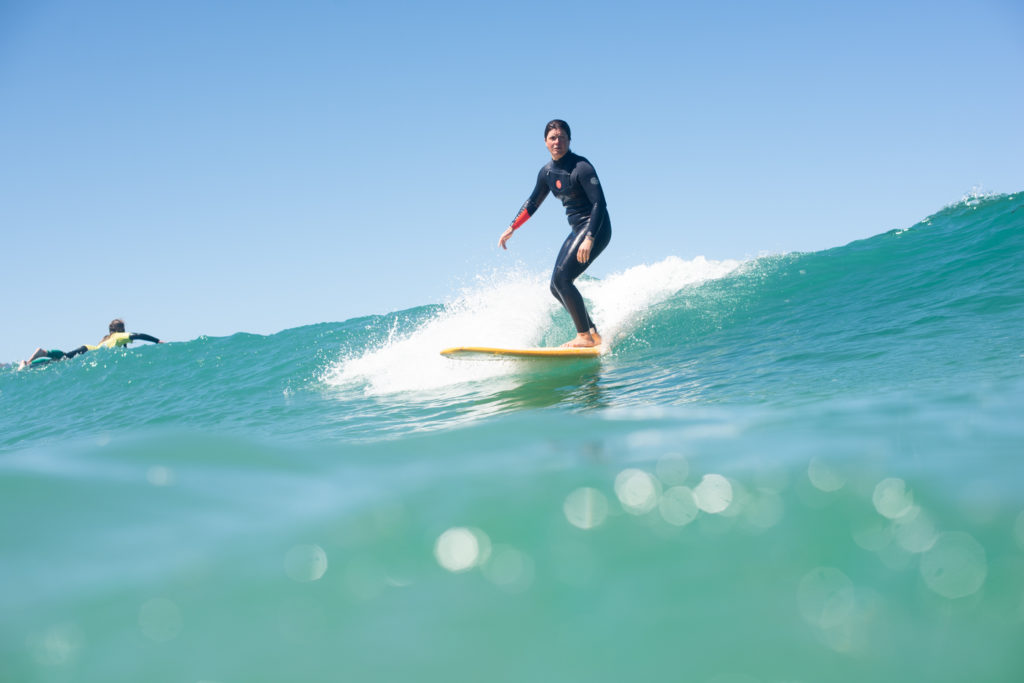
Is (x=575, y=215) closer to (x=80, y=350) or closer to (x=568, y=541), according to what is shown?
(x=568, y=541)

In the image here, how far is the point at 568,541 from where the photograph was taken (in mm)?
1729

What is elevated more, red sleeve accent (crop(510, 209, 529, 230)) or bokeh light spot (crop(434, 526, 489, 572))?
red sleeve accent (crop(510, 209, 529, 230))

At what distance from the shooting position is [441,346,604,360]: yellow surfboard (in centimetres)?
634

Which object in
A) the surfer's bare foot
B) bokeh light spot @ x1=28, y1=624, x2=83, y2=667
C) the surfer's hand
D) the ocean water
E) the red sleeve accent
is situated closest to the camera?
the ocean water

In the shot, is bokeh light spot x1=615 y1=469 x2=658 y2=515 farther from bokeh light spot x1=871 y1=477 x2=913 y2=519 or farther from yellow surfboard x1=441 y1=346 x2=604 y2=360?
yellow surfboard x1=441 y1=346 x2=604 y2=360

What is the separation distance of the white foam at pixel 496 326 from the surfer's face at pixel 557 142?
224cm

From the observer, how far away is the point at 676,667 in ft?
4.18

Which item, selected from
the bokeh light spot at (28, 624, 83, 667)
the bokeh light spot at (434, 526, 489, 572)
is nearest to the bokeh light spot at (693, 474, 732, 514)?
the bokeh light spot at (434, 526, 489, 572)

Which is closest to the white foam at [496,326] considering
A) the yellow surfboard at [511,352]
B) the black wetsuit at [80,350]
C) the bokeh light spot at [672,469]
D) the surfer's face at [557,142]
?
the yellow surfboard at [511,352]

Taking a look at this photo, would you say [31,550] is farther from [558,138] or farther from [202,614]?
[558,138]

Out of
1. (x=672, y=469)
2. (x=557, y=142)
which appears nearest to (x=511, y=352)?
(x=557, y=142)

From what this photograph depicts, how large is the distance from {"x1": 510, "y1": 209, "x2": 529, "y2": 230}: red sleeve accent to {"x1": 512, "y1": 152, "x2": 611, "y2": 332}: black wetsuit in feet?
1.68

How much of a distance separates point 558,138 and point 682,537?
5.45 m

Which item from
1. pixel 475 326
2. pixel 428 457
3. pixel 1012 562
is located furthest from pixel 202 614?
pixel 475 326
